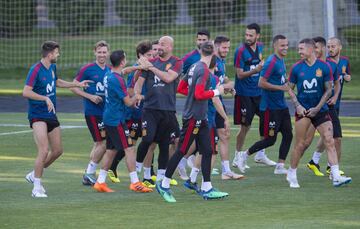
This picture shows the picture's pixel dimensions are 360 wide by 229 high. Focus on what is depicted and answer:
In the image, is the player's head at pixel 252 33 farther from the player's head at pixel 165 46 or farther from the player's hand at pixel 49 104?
the player's hand at pixel 49 104

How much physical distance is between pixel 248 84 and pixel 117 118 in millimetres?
3559

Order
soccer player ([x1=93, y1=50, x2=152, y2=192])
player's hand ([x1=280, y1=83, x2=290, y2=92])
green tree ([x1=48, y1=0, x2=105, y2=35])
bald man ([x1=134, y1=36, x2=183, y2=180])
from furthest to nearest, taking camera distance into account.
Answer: green tree ([x1=48, y1=0, x2=105, y2=35]), player's hand ([x1=280, y1=83, x2=290, y2=92]), bald man ([x1=134, y1=36, x2=183, y2=180]), soccer player ([x1=93, y1=50, x2=152, y2=192])

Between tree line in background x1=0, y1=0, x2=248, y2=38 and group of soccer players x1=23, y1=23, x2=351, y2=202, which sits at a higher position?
tree line in background x1=0, y1=0, x2=248, y2=38

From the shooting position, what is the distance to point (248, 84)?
1656 centimetres

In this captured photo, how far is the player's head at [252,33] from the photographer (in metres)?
16.2

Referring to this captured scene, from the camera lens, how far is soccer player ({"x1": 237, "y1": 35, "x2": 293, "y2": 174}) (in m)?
15.4

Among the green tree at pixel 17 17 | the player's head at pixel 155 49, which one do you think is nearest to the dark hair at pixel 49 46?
the player's head at pixel 155 49

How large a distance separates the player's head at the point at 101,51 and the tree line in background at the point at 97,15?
2433 cm

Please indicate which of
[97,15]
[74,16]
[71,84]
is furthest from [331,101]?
[74,16]

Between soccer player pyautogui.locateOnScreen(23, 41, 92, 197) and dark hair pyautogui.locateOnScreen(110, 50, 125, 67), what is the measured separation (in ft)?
2.48

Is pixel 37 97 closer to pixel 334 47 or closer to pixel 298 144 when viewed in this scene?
pixel 298 144

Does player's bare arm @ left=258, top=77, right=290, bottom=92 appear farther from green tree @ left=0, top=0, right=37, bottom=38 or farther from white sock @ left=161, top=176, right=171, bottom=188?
green tree @ left=0, top=0, right=37, bottom=38

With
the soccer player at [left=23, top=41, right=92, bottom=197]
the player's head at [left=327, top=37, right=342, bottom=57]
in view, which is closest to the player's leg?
the player's head at [left=327, top=37, right=342, bottom=57]

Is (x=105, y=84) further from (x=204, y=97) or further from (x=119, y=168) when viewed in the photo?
(x=119, y=168)
